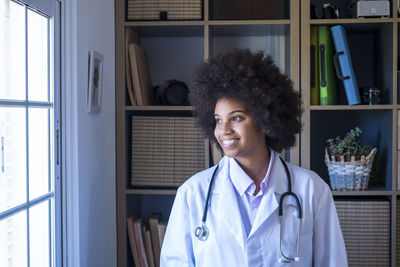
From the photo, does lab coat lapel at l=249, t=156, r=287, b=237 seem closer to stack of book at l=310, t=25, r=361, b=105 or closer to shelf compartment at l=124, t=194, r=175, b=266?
stack of book at l=310, t=25, r=361, b=105

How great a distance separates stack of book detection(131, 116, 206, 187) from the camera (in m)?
2.59

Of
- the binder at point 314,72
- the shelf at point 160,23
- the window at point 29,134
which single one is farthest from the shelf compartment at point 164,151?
the window at point 29,134

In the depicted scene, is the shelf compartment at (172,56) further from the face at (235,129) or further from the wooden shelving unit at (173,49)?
the face at (235,129)

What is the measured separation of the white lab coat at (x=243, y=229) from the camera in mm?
1496

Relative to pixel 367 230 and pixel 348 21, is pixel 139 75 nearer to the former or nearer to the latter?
pixel 348 21

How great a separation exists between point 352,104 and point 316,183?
103 cm

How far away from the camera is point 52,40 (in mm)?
1780

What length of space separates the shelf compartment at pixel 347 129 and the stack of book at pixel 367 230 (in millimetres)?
163

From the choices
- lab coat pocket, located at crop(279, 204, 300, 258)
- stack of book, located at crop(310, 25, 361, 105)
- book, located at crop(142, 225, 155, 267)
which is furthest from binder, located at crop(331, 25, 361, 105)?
book, located at crop(142, 225, 155, 267)

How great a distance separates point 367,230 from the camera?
2484 millimetres

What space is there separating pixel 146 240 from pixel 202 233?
120 centimetres

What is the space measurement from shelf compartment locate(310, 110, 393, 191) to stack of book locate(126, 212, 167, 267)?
1099mm

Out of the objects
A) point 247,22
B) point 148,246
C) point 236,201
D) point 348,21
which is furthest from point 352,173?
point 148,246

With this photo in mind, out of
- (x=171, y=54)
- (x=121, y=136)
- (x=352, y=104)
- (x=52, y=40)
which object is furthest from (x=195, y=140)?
(x=52, y=40)
